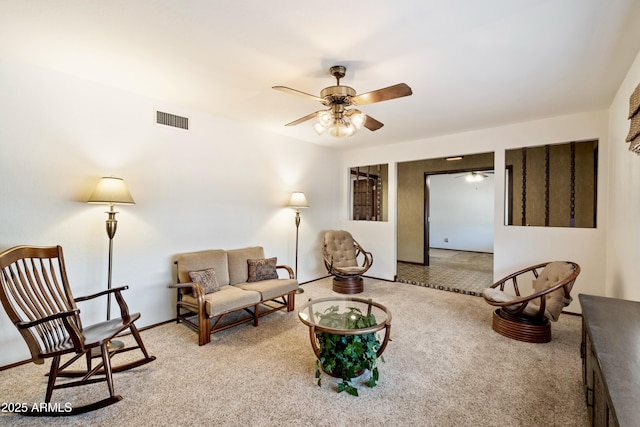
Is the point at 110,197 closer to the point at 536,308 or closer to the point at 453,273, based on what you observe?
the point at 536,308

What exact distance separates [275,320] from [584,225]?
512cm

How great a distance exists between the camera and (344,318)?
2.40m

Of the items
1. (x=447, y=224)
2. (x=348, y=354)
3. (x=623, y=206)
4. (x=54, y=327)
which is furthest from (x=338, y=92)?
(x=447, y=224)

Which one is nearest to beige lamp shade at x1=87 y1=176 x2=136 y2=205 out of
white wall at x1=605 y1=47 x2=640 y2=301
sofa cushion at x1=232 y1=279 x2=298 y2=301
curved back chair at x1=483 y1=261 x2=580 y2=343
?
sofa cushion at x1=232 y1=279 x2=298 y2=301

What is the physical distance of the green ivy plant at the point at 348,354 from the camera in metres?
2.18

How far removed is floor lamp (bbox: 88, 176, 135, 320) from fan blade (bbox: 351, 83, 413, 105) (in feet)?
7.57

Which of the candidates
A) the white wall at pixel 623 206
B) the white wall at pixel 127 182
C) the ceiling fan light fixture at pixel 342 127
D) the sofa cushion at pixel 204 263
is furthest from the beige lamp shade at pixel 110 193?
the white wall at pixel 623 206

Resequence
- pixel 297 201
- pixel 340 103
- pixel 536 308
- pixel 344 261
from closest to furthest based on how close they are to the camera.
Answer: pixel 340 103 < pixel 536 308 < pixel 297 201 < pixel 344 261

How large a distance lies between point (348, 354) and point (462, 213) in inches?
321

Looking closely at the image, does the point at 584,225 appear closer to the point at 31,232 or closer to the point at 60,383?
the point at 60,383

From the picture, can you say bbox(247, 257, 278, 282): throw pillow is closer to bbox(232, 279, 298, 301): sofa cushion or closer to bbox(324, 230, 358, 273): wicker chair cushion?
bbox(232, 279, 298, 301): sofa cushion

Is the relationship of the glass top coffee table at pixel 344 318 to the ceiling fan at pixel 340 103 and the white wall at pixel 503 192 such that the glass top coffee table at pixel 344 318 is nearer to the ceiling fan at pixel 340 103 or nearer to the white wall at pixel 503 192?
the ceiling fan at pixel 340 103

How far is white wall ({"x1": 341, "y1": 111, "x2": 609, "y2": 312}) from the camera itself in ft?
11.7

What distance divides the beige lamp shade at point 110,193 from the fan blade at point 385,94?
2301 millimetres
